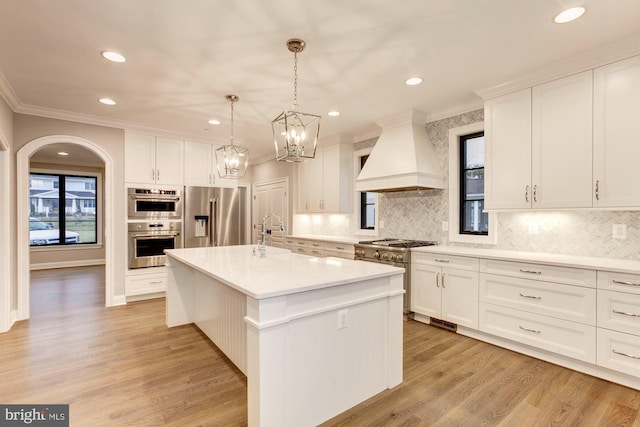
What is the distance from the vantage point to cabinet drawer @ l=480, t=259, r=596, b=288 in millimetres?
2602

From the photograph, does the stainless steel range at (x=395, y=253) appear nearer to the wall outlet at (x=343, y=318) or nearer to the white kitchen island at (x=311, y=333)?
the white kitchen island at (x=311, y=333)

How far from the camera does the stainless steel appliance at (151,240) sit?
4.79 meters

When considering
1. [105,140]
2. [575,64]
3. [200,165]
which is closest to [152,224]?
[200,165]

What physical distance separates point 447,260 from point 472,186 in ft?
3.44

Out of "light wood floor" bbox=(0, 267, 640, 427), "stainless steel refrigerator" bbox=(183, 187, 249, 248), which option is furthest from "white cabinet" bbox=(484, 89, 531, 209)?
"stainless steel refrigerator" bbox=(183, 187, 249, 248)

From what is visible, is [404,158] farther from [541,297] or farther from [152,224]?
[152,224]

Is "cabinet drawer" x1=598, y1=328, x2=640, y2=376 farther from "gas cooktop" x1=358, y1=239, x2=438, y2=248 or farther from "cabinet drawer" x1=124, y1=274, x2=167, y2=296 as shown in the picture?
"cabinet drawer" x1=124, y1=274, x2=167, y2=296

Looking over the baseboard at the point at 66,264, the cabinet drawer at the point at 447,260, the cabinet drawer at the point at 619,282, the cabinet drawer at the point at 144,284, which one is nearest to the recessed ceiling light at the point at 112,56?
the cabinet drawer at the point at 144,284

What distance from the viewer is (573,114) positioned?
9.18 ft

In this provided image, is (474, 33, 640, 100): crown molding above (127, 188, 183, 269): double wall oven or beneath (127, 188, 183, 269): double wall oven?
above

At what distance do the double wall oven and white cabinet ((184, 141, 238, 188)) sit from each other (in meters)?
0.36

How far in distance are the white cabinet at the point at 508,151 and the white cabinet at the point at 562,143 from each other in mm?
63

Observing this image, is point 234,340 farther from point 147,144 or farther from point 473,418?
point 147,144

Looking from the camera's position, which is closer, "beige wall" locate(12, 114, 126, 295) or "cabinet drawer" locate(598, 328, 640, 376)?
"cabinet drawer" locate(598, 328, 640, 376)
